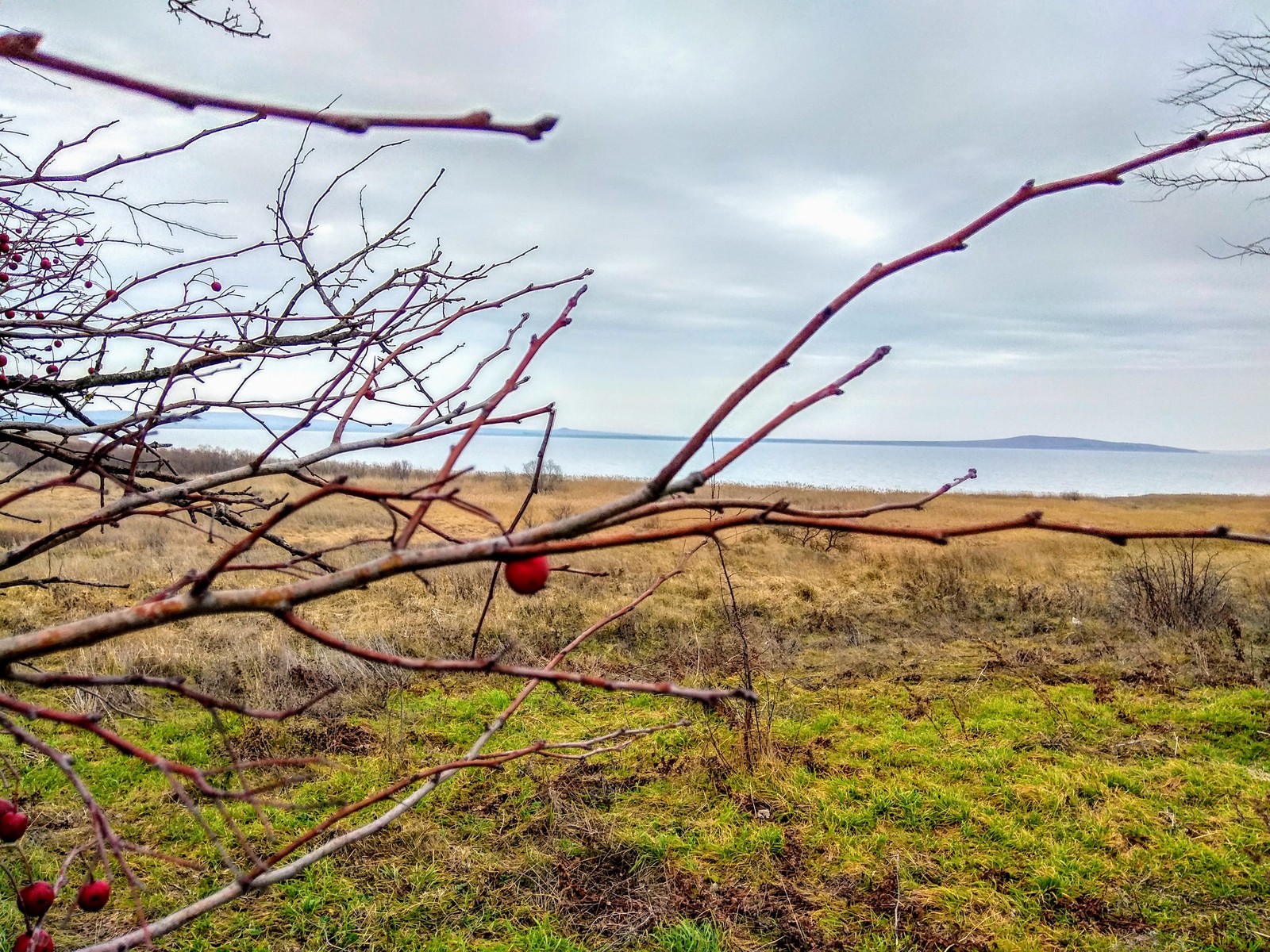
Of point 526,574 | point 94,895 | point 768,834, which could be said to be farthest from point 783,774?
point 526,574

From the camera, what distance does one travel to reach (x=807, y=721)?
236 inches

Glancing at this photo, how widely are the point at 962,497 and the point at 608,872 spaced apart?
89.4ft

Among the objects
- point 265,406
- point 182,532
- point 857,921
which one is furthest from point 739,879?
point 182,532

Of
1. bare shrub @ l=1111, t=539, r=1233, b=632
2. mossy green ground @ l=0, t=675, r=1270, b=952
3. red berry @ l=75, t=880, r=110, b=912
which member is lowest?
mossy green ground @ l=0, t=675, r=1270, b=952

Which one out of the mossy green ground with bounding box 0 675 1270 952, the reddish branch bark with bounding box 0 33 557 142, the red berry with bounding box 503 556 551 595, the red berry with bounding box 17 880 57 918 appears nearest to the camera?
the reddish branch bark with bounding box 0 33 557 142

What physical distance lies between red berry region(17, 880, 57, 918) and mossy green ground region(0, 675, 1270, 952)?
2.78 m

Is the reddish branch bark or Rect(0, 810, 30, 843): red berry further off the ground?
the reddish branch bark

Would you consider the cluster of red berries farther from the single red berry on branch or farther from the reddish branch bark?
the reddish branch bark

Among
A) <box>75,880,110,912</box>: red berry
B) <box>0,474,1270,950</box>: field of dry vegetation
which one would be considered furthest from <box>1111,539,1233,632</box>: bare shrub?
<box>75,880,110,912</box>: red berry

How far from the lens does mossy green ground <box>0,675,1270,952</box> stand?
11.4 feet

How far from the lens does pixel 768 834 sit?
420 cm

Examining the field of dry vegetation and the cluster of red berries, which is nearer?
the cluster of red berries

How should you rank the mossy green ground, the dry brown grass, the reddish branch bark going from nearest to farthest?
1. the reddish branch bark
2. the mossy green ground
3. the dry brown grass

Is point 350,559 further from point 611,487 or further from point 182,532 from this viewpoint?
point 611,487
